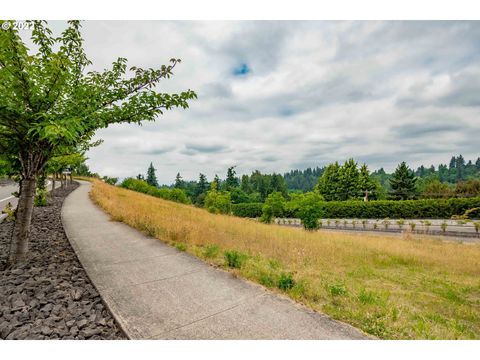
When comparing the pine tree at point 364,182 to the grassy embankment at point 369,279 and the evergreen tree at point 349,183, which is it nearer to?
the evergreen tree at point 349,183

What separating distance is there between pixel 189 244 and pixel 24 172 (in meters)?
3.66

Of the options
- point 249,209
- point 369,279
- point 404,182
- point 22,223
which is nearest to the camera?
point 22,223

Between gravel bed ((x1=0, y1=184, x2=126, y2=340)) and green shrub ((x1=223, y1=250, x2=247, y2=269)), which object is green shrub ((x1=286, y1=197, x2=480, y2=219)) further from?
gravel bed ((x1=0, y1=184, x2=126, y2=340))

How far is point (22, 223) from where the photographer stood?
4656 millimetres

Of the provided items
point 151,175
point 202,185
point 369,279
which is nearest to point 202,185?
point 202,185

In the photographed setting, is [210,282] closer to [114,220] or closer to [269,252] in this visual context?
[269,252]

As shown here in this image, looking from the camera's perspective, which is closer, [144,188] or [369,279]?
[369,279]

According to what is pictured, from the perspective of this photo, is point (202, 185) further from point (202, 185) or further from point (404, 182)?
point (404, 182)

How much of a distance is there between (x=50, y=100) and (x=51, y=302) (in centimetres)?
315

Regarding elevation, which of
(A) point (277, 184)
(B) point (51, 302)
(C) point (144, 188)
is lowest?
(B) point (51, 302)

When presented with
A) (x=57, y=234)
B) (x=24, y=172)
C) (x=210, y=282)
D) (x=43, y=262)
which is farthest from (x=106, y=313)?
(x=57, y=234)

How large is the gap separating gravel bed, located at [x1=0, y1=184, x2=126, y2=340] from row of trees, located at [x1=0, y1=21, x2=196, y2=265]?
678 millimetres

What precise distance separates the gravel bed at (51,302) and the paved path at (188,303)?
6.4 inches

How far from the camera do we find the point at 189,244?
628 centimetres
